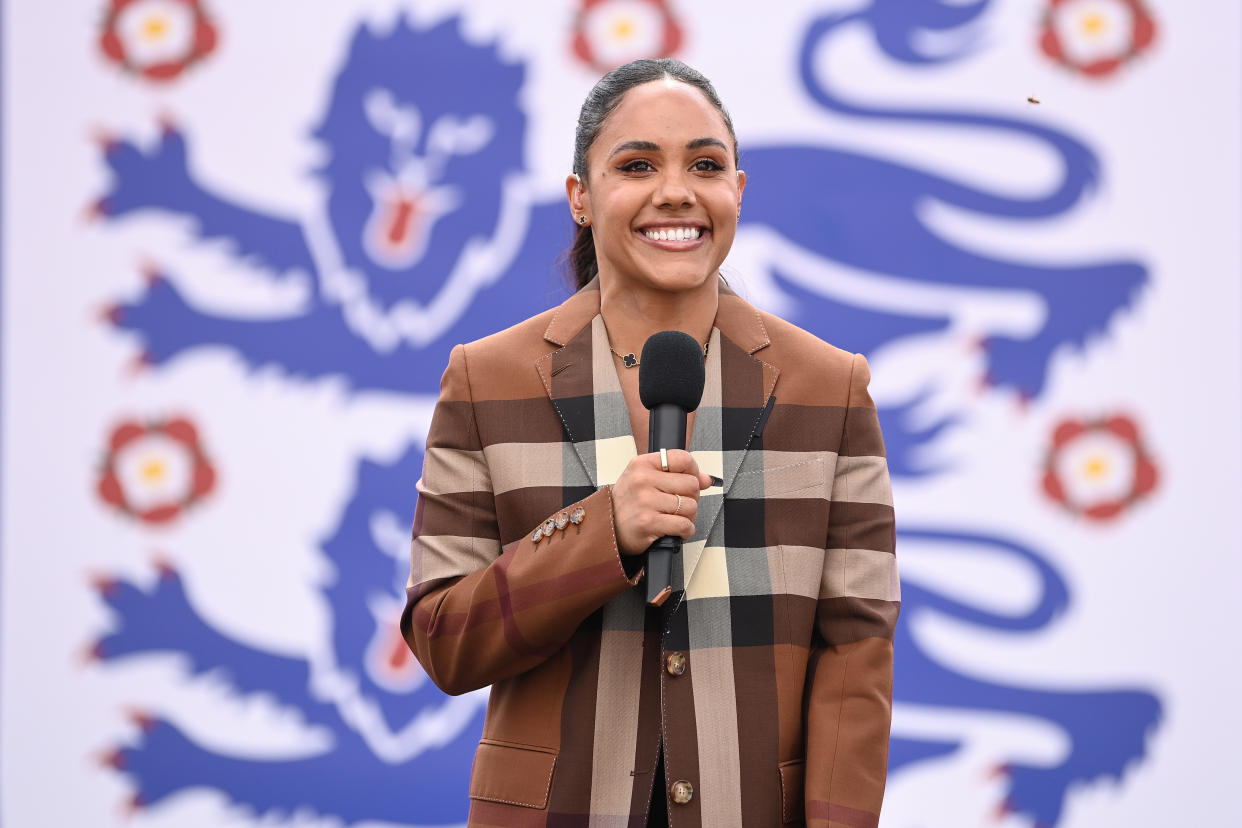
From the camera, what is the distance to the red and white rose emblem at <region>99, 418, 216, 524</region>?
3266 millimetres

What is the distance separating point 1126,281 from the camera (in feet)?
10.3

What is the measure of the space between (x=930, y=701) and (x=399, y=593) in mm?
1371

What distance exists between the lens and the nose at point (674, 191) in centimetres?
174

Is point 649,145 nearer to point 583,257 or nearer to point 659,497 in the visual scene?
point 583,257

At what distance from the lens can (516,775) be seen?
5.35 feet

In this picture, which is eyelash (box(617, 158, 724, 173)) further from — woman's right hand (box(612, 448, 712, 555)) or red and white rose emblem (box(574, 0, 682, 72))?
red and white rose emblem (box(574, 0, 682, 72))

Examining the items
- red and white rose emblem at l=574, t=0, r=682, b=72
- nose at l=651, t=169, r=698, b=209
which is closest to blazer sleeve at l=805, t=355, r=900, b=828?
nose at l=651, t=169, r=698, b=209

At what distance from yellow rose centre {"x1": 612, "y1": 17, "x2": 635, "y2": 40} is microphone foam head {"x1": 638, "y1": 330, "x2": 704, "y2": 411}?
197 centimetres

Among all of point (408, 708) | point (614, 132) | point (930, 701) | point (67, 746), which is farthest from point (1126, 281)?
point (67, 746)

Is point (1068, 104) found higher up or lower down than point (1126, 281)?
higher up

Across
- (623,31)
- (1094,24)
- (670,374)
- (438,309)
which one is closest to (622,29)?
(623,31)

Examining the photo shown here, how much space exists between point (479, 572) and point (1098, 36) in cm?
237

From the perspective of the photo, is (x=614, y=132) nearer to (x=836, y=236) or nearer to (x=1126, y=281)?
(x=836, y=236)

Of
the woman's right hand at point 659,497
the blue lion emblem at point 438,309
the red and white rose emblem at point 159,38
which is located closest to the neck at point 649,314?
the woman's right hand at point 659,497
